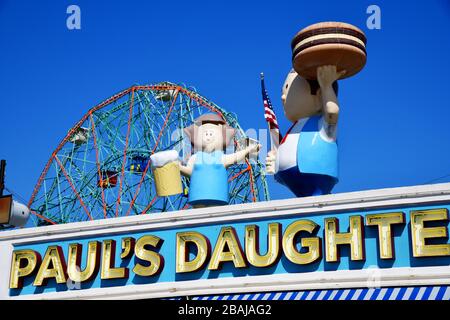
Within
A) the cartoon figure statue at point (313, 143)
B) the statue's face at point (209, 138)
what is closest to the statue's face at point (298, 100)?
the cartoon figure statue at point (313, 143)

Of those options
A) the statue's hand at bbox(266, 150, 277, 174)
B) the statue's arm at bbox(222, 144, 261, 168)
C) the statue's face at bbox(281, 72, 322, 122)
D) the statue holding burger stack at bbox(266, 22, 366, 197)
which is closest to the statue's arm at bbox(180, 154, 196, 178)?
the statue's arm at bbox(222, 144, 261, 168)

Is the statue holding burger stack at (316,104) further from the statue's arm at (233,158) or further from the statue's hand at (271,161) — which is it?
the statue's arm at (233,158)

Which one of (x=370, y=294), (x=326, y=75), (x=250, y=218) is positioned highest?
(x=326, y=75)

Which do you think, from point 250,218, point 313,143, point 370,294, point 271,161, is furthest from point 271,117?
point 370,294

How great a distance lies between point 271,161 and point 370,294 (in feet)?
9.92

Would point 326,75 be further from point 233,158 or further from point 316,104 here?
point 233,158

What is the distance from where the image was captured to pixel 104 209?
1190 inches

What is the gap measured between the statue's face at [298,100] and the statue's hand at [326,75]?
401 mm

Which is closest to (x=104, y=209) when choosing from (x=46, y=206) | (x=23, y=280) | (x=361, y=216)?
(x=46, y=206)

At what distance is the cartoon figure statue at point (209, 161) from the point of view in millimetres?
10492

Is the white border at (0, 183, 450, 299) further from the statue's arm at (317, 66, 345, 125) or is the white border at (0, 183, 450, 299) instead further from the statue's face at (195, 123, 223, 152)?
the statue's face at (195, 123, 223, 152)

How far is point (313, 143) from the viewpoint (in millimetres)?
9484

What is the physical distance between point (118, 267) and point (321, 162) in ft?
9.28

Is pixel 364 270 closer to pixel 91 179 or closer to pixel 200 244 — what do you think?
pixel 200 244
